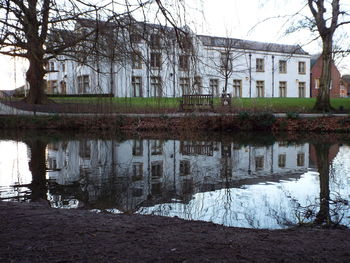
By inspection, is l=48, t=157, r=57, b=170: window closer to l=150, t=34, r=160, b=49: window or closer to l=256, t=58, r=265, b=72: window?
l=150, t=34, r=160, b=49: window

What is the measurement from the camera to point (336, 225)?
4816mm

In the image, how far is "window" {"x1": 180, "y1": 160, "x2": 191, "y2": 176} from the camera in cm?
895

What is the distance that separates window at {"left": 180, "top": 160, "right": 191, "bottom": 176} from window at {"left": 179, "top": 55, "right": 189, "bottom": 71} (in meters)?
5.06

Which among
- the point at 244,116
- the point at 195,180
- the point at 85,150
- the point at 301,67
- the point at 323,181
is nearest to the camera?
the point at 323,181

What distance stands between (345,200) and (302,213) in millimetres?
1098

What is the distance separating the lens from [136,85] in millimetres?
4930

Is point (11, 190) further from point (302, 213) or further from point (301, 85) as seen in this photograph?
point (301, 85)

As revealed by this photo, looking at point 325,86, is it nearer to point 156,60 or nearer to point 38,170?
point 38,170

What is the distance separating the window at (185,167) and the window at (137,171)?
985 mm

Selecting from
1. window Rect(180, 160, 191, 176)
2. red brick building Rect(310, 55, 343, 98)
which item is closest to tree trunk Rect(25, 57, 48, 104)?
window Rect(180, 160, 191, 176)

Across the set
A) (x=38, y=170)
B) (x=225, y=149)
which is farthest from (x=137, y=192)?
(x=225, y=149)

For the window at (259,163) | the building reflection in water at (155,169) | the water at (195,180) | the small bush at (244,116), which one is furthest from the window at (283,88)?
the window at (259,163)

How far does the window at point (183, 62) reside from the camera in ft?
12.9

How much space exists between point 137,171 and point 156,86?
5352 mm
